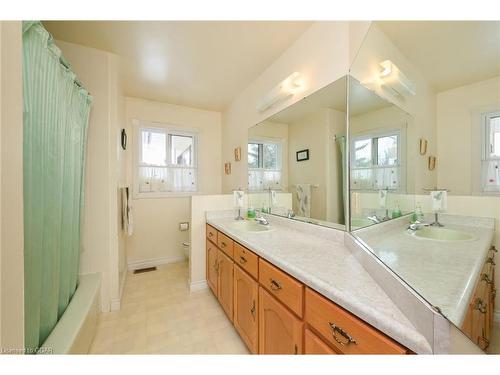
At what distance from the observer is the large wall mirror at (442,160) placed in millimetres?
442

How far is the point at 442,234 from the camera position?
0.66 metres

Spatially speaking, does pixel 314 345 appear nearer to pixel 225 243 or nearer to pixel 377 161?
pixel 377 161

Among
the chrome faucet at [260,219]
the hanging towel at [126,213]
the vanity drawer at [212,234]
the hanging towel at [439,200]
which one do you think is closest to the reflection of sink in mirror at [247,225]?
the chrome faucet at [260,219]

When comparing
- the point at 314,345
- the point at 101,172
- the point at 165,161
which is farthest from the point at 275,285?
the point at 165,161

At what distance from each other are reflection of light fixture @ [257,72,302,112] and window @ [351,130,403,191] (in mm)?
772

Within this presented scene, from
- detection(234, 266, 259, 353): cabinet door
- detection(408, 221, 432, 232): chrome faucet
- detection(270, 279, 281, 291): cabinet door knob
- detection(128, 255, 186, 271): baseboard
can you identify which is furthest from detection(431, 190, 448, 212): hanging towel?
detection(128, 255, 186, 271): baseboard

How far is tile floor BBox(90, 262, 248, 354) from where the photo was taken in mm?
Result: 1381

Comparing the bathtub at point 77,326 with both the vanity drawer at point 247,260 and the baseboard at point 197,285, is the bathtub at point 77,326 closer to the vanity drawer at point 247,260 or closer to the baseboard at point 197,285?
the baseboard at point 197,285

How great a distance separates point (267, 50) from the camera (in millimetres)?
1801

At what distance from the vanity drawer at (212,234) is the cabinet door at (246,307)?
0.54 meters

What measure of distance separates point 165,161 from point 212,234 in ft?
5.54

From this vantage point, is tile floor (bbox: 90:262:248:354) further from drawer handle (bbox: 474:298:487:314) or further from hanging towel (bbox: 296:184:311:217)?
drawer handle (bbox: 474:298:487:314)

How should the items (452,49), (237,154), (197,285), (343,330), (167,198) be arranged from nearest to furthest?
(452,49) → (343,330) → (197,285) → (237,154) → (167,198)
